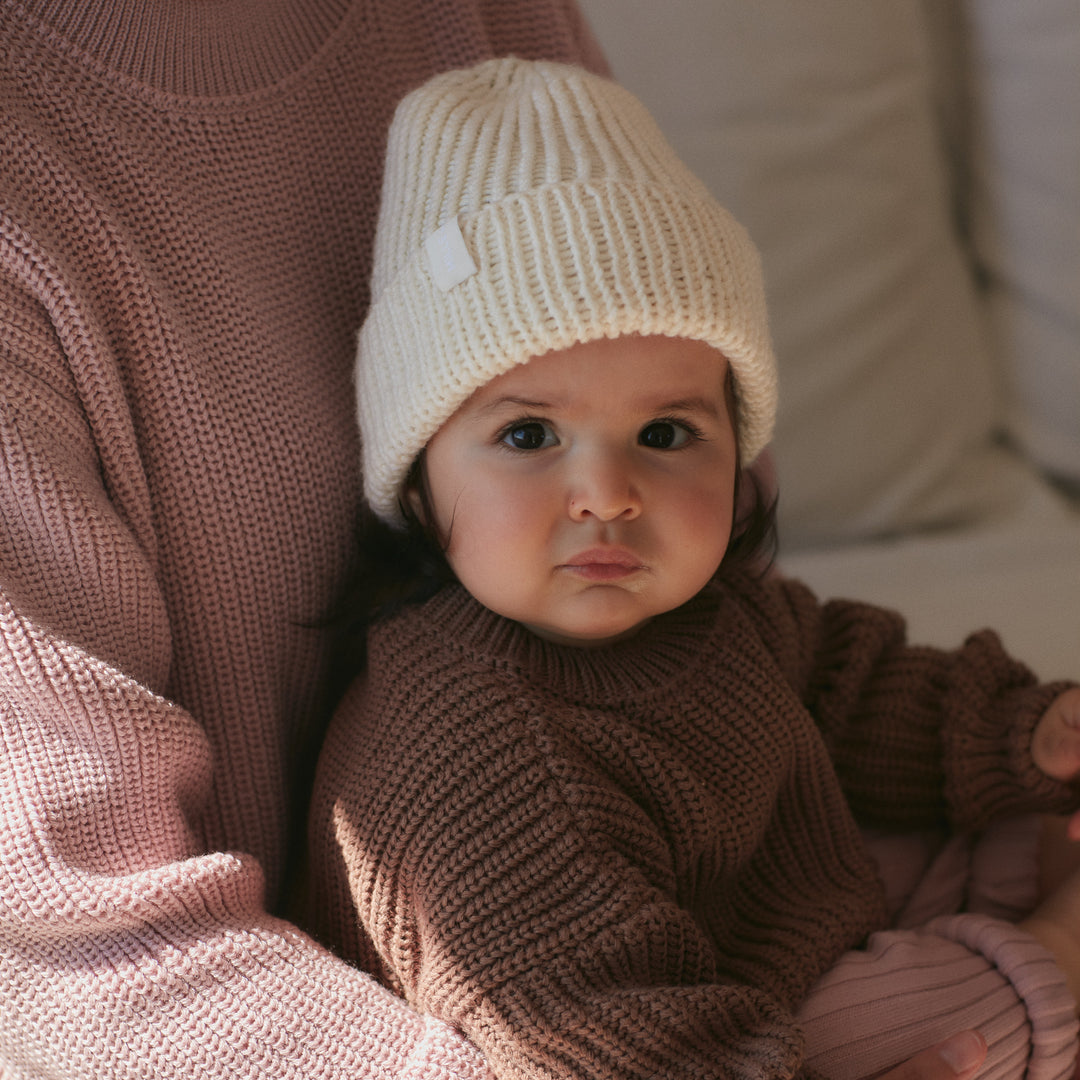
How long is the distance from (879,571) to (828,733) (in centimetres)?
39

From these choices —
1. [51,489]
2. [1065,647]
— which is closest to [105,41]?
[51,489]

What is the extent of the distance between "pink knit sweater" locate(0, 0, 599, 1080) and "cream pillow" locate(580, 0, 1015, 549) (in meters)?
0.47

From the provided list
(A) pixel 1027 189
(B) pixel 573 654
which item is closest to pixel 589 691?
(B) pixel 573 654

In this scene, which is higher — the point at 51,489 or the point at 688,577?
the point at 51,489

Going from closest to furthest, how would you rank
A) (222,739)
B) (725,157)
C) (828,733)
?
(222,739) < (828,733) < (725,157)

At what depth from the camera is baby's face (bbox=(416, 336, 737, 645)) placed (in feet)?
2.37

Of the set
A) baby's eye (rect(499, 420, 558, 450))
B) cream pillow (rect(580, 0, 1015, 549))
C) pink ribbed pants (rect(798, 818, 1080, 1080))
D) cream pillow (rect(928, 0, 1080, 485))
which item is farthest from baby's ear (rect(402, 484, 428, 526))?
cream pillow (rect(928, 0, 1080, 485))

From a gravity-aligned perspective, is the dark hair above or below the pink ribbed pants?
above

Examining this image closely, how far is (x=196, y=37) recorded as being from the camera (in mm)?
802

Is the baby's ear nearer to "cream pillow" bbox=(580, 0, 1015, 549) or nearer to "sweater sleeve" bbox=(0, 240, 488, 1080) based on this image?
"sweater sleeve" bbox=(0, 240, 488, 1080)

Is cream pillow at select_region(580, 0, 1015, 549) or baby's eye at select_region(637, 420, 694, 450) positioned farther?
cream pillow at select_region(580, 0, 1015, 549)

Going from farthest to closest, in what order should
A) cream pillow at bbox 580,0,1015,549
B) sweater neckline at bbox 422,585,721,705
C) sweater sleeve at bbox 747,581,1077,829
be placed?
cream pillow at bbox 580,0,1015,549, sweater sleeve at bbox 747,581,1077,829, sweater neckline at bbox 422,585,721,705

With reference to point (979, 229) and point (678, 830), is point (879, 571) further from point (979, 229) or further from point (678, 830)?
point (678, 830)

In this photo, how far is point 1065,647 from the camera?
1152mm
